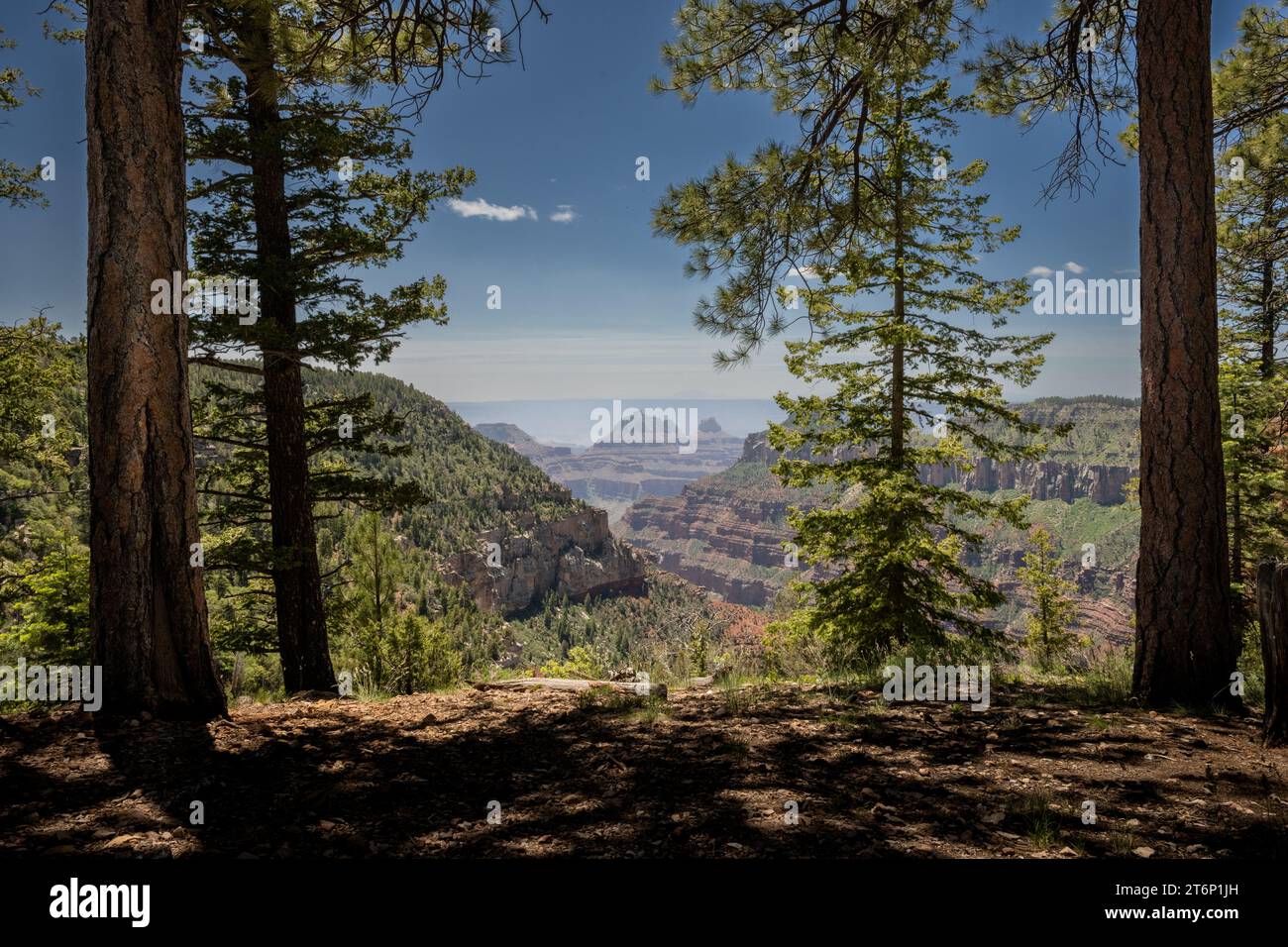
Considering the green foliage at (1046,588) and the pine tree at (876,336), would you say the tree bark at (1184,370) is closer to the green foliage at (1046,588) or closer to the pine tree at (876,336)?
the pine tree at (876,336)

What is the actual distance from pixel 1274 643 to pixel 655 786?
349cm

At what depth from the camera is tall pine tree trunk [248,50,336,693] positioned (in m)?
7.87

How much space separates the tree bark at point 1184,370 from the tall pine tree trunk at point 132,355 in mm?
6770

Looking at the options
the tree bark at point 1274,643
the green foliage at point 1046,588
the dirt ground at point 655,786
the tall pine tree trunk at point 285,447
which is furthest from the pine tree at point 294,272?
the green foliage at point 1046,588

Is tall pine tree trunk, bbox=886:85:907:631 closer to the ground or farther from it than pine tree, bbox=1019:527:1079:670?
farther from it

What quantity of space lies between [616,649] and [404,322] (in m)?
85.8

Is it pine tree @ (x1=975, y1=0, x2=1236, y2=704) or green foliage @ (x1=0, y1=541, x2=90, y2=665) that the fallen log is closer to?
pine tree @ (x1=975, y1=0, x2=1236, y2=704)

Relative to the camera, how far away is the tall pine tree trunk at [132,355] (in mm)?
3850

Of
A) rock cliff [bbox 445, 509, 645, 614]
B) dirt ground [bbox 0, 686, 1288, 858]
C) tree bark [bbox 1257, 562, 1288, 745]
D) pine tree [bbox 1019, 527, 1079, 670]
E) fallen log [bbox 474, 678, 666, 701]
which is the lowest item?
rock cliff [bbox 445, 509, 645, 614]

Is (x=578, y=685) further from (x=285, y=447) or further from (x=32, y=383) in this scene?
(x=32, y=383)

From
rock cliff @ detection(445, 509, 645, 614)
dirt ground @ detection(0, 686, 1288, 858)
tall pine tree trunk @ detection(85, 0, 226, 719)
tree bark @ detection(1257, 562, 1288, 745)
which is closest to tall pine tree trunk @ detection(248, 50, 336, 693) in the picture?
tall pine tree trunk @ detection(85, 0, 226, 719)

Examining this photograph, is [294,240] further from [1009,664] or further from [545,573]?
[545,573]

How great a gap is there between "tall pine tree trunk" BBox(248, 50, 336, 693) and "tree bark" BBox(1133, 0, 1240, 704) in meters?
8.66

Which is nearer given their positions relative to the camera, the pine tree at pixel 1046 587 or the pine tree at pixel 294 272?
the pine tree at pixel 294 272
